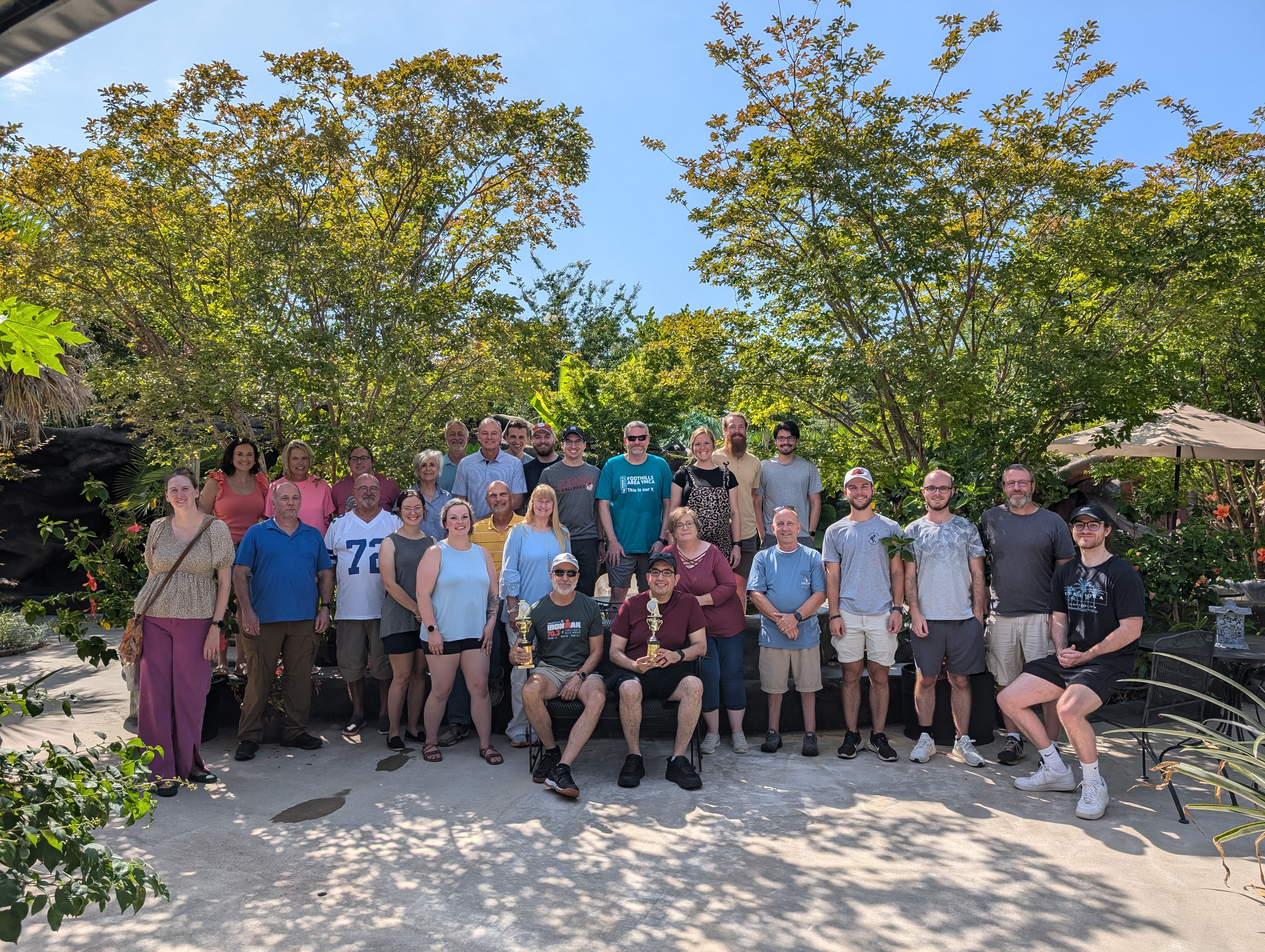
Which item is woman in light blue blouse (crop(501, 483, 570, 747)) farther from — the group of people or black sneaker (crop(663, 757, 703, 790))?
black sneaker (crop(663, 757, 703, 790))

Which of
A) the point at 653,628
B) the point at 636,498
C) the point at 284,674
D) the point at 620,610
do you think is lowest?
the point at 284,674

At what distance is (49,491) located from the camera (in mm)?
14031

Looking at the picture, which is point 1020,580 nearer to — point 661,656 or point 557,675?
point 661,656

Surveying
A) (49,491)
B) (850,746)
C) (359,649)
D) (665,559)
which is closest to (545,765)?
(665,559)

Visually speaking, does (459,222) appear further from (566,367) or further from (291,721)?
(566,367)

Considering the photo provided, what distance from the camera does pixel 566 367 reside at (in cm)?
2038

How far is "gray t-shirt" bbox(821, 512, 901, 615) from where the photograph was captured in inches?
229

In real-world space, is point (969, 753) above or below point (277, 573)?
below

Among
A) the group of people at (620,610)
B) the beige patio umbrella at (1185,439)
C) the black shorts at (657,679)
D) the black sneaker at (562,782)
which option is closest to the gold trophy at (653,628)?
the group of people at (620,610)

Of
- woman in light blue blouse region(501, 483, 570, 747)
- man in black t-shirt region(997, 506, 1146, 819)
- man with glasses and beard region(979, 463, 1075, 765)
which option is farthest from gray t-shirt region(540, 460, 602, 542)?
man in black t-shirt region(997, 506, 1146, 819)

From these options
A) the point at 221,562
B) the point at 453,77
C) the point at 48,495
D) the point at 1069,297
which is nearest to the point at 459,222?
the point at 453,77

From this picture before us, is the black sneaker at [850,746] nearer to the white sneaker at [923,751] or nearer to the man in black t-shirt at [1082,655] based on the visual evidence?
the white sneaker at [923,751]

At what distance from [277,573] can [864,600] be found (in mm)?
3903

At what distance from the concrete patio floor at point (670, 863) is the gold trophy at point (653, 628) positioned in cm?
76
